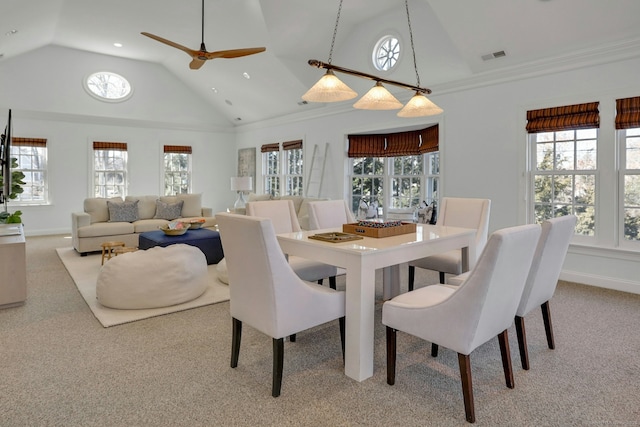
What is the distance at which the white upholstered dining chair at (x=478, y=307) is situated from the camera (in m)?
1.79

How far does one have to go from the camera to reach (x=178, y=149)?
30.7ft

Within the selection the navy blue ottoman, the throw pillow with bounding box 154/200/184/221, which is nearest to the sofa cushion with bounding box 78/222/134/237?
the throw pillow with bounding box 154/200/184/221

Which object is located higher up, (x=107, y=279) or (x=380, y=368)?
(x=107, y=279)

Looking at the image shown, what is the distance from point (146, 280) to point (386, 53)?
441 centimetres

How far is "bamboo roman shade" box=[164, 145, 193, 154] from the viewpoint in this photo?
9.23 metres

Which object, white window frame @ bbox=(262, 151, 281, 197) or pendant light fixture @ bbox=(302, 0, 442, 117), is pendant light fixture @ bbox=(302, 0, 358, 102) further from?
white window frame @ bbox=(262, 151, 281, 197)

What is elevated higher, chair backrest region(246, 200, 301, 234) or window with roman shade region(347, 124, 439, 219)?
window with roman shade region(347, 124, 439, 219)

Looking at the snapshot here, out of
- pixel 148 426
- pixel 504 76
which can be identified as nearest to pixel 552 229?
pixel 148 426

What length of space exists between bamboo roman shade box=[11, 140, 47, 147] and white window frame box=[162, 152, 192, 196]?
89.4 inches

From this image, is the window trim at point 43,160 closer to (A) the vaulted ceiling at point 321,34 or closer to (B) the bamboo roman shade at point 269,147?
(A) the vaulted ceiling at point 321,34

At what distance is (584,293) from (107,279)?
4466 millimetres

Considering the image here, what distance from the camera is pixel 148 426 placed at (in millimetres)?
1837

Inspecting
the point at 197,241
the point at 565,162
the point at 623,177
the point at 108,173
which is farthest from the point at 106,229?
the point at 623,177

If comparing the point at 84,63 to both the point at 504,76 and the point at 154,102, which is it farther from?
the point at 504,76
